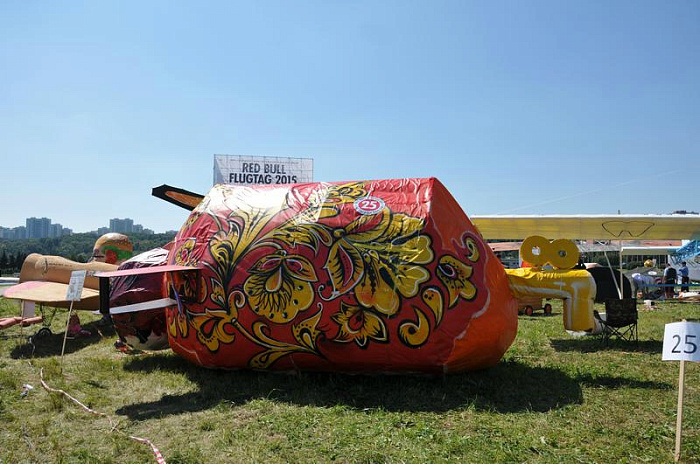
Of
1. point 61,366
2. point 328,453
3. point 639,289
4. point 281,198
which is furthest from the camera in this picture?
point 639,289

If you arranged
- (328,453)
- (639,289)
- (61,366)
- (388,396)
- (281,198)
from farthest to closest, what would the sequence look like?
1. (639,289)
2. (61,366)
3. (281,198)
4. (388,396)
5. (328,453)

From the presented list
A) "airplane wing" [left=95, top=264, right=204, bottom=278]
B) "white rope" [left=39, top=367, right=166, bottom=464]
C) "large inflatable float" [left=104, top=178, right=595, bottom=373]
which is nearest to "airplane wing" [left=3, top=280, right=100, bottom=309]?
"white rope" [left=39, top=367, right=166, bottom=464]

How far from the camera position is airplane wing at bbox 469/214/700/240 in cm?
1592

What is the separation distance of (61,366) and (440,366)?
625 cm

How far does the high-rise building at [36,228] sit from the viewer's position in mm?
151750

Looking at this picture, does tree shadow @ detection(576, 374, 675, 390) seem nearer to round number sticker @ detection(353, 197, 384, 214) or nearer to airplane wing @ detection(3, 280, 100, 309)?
round number sticker @ detection(353, 197, 384, 214)

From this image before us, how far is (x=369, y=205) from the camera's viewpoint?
682 cm

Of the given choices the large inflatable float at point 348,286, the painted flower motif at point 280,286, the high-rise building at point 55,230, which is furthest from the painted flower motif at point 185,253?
the high-rise building at point 55,230

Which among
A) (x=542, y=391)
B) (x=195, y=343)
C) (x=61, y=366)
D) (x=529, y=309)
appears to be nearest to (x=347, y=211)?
(x=195, y=343)

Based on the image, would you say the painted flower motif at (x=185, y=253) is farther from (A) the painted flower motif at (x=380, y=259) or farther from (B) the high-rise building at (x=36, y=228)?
(B) the high-rise building at (x=36, y=228)

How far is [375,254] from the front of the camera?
253 inches

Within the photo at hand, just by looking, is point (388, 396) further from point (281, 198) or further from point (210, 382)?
point (281, 198)

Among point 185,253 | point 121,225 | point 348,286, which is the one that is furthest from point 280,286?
point 121,225

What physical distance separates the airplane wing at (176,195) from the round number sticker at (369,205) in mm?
10226
